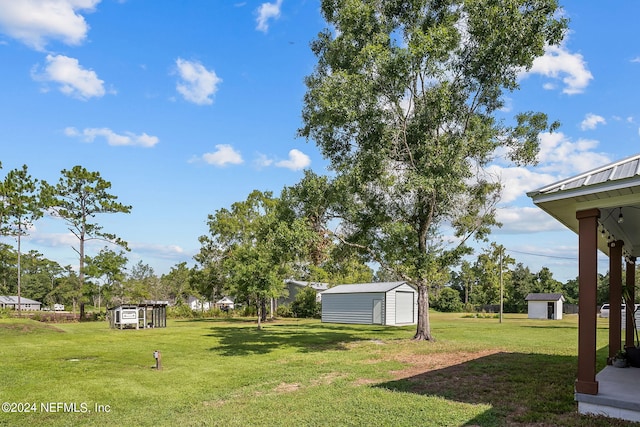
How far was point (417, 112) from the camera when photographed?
15656mm

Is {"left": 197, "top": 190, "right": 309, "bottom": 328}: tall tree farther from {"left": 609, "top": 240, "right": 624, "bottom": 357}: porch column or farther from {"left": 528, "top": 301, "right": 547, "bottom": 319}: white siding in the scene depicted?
{"left": 528, "top": 301, "right": 547, "bottom": 319}: white siding

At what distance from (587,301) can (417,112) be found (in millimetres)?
10639

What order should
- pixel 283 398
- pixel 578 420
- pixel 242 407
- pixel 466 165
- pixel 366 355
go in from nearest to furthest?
pixel 578 420
pixel 242 407
pixel 283 398
pixel 366 355
pixel 466 165

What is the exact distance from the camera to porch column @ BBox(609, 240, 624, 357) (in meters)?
8.59

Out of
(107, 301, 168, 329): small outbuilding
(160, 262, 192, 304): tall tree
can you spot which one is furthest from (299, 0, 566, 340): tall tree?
(160, 262, 192, 304): tall tree

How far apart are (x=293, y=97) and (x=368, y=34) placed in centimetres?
394

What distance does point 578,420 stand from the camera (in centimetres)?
583

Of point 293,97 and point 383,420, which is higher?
point 293,97

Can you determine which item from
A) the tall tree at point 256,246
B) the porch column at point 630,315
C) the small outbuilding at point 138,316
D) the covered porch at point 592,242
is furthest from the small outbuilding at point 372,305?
the covered porch at point 592,242

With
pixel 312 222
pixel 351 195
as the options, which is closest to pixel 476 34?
pixel 351 195

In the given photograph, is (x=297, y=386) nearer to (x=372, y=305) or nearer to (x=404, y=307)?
(x=372, y=305)

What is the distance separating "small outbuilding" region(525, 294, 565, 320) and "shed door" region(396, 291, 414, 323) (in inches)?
527

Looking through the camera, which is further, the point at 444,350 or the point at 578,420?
the point at 444,350

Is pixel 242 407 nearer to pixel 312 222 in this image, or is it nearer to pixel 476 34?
pixel 312 222
